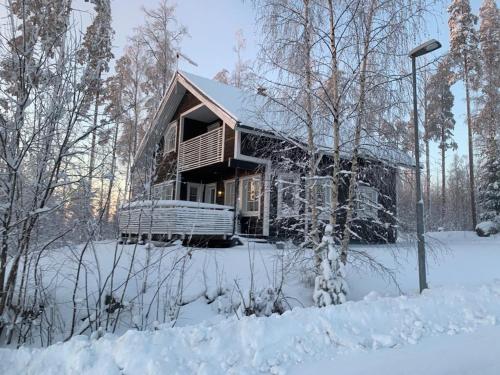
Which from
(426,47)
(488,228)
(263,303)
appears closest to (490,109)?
(488,228)

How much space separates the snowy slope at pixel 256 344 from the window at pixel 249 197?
405 inches

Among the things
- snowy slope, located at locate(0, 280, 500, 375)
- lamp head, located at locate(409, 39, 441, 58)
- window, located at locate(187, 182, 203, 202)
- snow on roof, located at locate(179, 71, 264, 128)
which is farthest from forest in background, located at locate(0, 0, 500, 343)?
window, located at locate(187, 182, 203, 202)

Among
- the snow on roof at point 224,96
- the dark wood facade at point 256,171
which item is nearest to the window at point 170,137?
the dark wood facade at point 256,171

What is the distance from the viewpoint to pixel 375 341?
4.36m

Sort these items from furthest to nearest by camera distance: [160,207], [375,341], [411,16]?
[160,207]
[411,16]
[375,341]

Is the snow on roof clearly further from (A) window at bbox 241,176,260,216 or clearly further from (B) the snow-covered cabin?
(A) window at bbox 241,176,260,216

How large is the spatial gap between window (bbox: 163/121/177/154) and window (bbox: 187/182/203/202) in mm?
2134

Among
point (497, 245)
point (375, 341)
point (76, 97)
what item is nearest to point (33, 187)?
point (76, 97)

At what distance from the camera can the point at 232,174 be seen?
17.0 metres

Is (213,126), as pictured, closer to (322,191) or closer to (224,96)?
(224,96)

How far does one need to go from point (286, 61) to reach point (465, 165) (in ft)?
153

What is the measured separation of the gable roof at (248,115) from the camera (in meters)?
7.79

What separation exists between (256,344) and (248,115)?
8922mm

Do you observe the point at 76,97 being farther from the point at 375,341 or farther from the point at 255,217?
the point at 255,217
